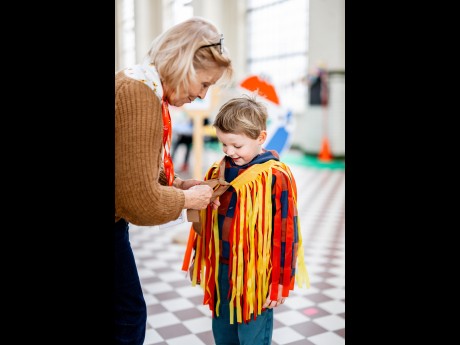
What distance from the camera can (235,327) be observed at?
6.14 feet

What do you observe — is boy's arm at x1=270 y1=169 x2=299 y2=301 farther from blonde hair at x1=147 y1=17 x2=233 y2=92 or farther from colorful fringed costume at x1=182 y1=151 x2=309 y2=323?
blonde hair at x1=147 y1=17 x2=233 y2=92

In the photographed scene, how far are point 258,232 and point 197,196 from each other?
1.21 ft

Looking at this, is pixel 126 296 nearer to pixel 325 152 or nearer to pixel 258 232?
pixel 258 232

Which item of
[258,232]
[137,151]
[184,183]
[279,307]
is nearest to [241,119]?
[184,183]

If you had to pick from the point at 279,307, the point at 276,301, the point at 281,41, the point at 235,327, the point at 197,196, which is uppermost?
the point at 281,41

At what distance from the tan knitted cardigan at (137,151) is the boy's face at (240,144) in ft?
1.46

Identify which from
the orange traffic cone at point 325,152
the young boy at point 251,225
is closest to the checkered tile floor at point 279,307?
the young boy at point 251,225

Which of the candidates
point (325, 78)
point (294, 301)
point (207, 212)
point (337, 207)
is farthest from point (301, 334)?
point (325, 78)

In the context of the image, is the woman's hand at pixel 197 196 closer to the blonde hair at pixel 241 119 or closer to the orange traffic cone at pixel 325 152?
the blonde hair at pixel 241 119

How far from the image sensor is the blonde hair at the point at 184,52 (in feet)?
4.37

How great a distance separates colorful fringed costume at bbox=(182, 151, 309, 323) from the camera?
174 centimetres

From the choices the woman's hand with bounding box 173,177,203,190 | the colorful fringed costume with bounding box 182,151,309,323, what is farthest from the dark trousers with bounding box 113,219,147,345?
the colorful fringed costume with bounding box 182,151,309,323

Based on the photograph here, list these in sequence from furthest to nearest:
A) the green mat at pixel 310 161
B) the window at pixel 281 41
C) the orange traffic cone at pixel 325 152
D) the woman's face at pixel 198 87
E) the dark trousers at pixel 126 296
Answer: the window at pixel 281 41 → the orange traffic cone at pixel 325 152 → the green mat at pixel 310 161 → the dark trousers at pixel 126 296 → the woman's face at pixel 198 87
